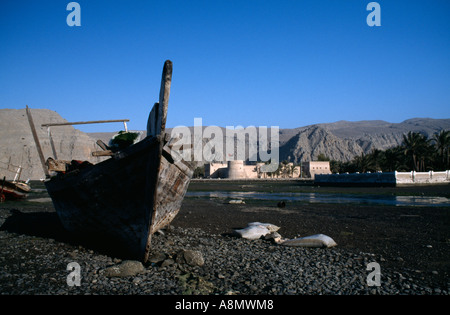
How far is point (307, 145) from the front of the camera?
493ft

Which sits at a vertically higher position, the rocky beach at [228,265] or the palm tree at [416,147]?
the palm tree at [416,147]

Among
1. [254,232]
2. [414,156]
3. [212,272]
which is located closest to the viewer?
[212,272]

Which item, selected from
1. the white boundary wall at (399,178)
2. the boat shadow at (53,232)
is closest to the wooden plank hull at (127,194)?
the boat shadow at (53,232)

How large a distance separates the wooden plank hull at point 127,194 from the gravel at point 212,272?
Result: 0.45 meters

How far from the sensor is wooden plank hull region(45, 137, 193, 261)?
18.5 ft

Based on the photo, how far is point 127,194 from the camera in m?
5.94

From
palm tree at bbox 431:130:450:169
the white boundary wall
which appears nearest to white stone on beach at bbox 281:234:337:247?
the white boundary wall

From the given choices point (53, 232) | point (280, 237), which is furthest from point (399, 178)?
point (53, 232)

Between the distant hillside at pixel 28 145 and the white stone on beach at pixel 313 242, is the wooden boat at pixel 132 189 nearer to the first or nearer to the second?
the white stone on beach at pixel 313 242

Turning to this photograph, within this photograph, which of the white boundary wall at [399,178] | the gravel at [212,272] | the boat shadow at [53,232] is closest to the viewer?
the gravel at [212,272]

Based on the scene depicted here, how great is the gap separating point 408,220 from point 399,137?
644ft

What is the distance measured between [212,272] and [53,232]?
6.02 metres

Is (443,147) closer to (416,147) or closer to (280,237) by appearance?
(416,147)

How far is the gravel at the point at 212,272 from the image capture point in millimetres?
4422
